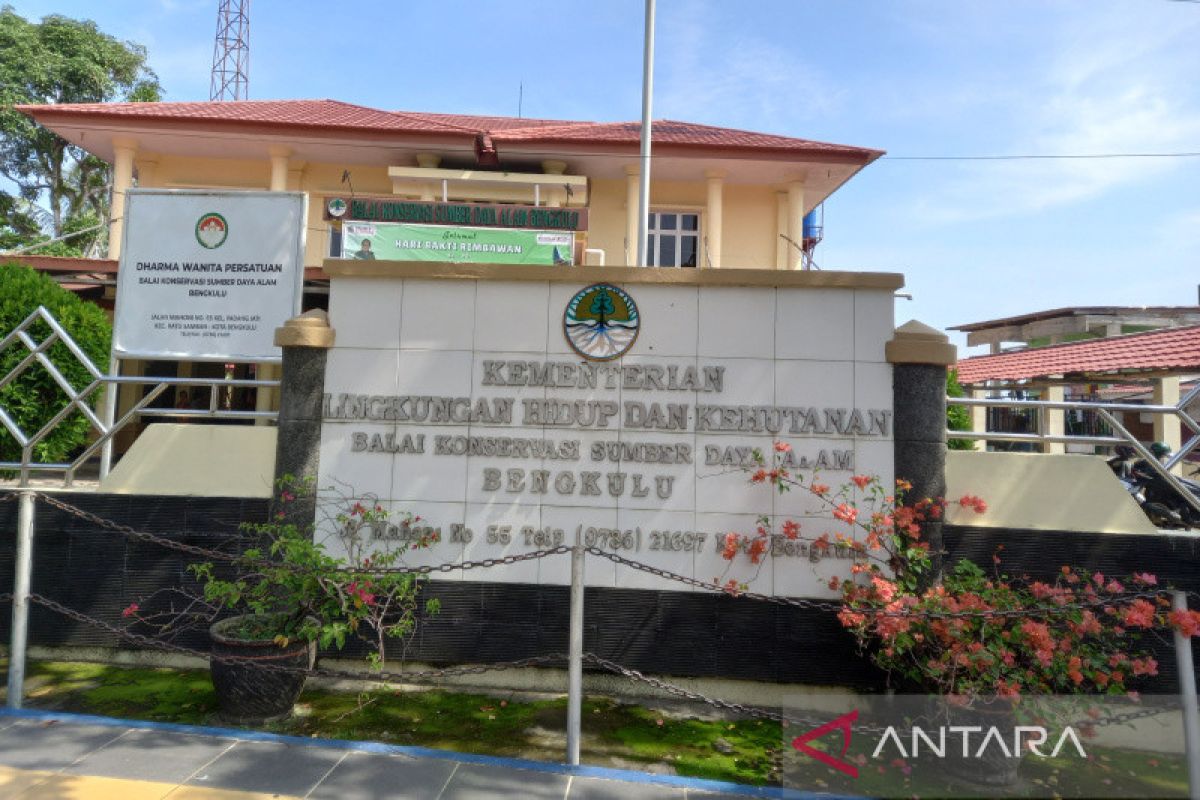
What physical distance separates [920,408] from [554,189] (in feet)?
31.4

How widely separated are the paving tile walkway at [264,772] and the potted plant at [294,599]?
1.13 ft

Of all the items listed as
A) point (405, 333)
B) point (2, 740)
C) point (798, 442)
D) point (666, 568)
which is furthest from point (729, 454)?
point (2, 740)

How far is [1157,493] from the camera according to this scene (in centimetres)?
625

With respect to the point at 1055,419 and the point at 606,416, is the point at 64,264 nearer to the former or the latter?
the point at 606,416

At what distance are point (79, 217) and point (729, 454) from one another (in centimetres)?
2979

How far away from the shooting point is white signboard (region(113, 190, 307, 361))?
5977 millimetres

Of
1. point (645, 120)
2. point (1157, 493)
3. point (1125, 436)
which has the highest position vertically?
point (645, 120)

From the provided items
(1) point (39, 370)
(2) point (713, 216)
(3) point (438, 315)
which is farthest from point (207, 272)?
(2) point (713, 216)

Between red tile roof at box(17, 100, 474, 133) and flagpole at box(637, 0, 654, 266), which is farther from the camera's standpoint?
red tile roof at box(17, 100, 474, 133)

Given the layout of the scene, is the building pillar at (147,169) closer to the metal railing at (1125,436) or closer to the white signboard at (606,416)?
the white signboard at (606,416)

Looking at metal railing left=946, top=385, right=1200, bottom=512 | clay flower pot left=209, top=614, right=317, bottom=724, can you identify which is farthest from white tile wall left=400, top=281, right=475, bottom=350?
metal railing left=946, top=385, right=1200, bottom=512

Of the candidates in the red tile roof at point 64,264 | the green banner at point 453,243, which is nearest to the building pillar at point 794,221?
the green banner at point 453,243

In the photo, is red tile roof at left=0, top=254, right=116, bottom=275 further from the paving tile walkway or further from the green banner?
the paving tile walkway

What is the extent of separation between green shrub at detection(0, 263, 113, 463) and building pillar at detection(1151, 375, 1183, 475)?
12034 millimetres
